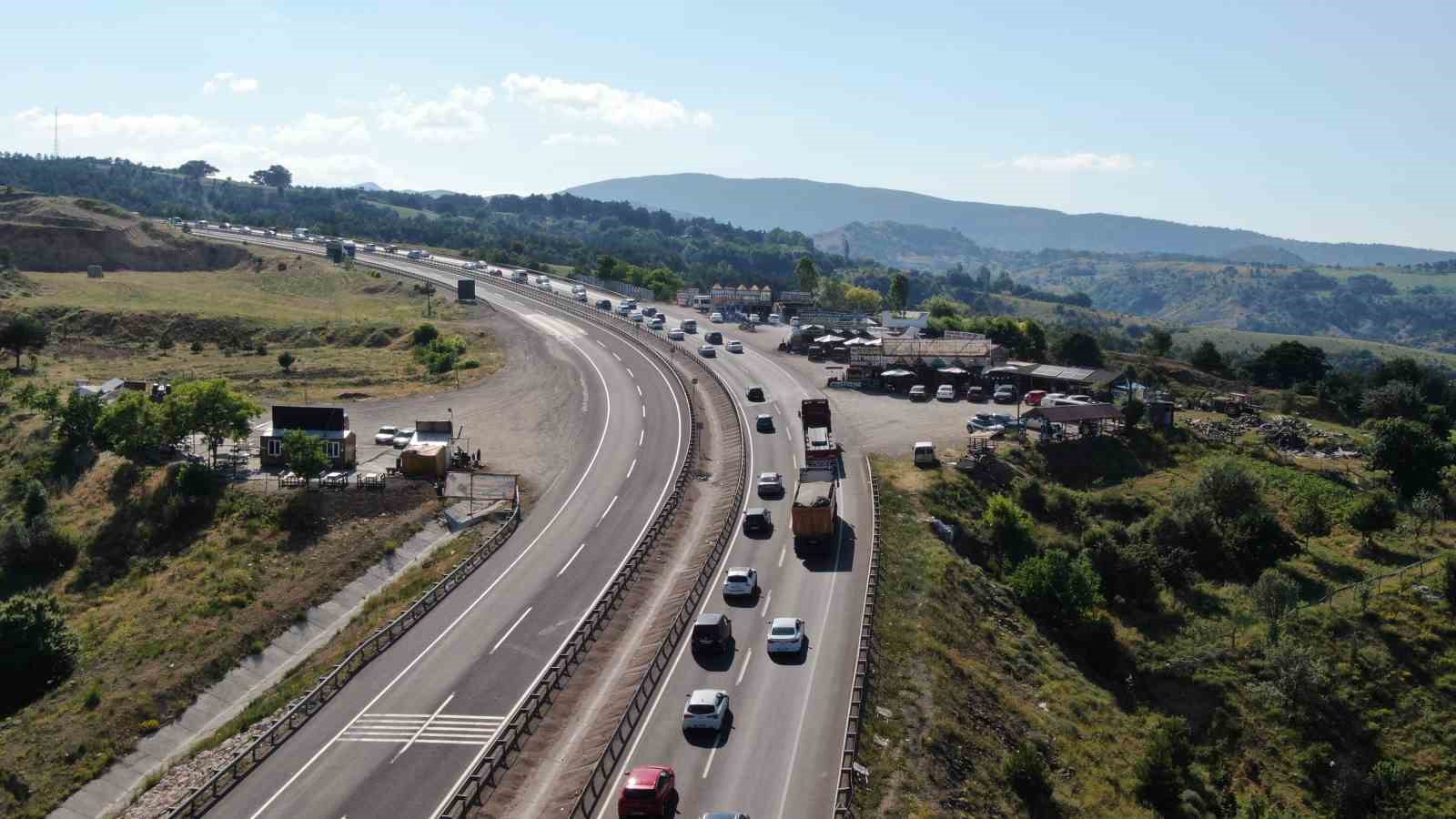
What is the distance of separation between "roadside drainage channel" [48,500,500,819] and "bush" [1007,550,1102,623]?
3395 cm

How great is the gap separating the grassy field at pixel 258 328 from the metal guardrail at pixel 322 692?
47.5m

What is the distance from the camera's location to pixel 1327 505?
80062mm

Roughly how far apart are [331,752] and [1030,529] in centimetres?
4688

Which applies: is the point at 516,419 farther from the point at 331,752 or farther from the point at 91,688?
the point at 331,752

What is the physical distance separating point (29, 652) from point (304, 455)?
20761 millimetres

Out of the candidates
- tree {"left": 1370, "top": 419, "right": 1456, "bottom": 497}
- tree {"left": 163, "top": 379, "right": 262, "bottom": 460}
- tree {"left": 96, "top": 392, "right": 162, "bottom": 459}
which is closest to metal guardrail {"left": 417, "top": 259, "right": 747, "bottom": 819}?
tree {"left": 163, "top": 379, "right": 262, "bottom": 460}

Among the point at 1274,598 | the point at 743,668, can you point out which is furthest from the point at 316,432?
the point at 1274,598

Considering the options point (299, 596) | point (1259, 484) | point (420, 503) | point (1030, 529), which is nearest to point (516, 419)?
point (420, 503)

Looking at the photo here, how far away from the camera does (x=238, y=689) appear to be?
49.8m

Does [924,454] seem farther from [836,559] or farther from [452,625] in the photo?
[452,625]

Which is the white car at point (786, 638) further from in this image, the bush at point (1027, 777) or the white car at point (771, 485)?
the white car at point (771, 485)

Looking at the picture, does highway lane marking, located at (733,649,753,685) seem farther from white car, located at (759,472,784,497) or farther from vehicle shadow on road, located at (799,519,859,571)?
white car, located at (759,472,784,497)

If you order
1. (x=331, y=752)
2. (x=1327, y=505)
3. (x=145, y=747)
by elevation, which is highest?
(x=1327, y=505)

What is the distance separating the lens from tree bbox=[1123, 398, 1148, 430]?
305 feet
